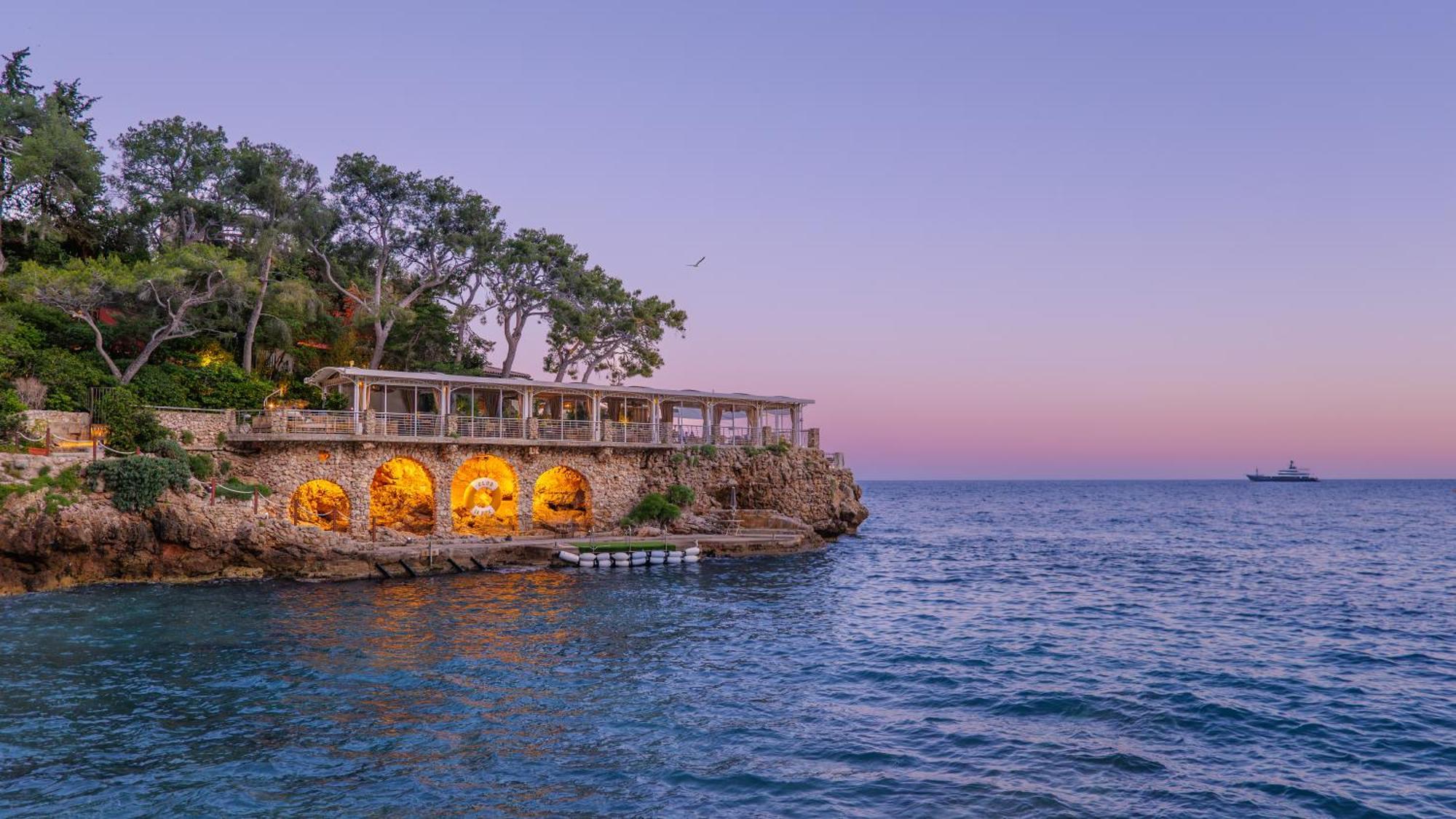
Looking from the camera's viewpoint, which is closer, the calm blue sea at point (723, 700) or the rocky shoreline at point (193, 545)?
the calm blue sea at point (723, 700)

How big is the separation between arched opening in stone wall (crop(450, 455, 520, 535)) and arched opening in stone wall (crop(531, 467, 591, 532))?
131cm

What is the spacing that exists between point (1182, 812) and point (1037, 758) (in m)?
2.37

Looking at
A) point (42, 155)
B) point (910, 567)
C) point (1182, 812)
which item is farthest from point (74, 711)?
point (42, 155)

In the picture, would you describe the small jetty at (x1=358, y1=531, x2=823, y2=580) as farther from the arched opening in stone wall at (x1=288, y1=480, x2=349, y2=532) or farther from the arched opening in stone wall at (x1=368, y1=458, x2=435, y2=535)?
the arched opening in stone wall at (x1=368, y1=458, x2=435, y2=535)

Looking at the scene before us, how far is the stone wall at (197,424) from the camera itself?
31.6 meters

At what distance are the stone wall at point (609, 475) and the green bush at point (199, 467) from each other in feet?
4.14

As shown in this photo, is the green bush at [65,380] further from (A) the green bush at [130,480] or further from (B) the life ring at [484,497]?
(B) the life ring at [484,497]

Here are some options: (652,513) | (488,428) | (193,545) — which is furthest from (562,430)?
(193,545)

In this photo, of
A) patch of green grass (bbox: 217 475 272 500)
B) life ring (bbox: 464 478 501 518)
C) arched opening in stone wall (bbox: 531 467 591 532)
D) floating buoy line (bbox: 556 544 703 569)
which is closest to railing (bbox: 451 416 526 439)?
life ring (bbox: 464 478 501 518)

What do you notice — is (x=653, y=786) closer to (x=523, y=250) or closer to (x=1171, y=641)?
(x=1171, y=641)

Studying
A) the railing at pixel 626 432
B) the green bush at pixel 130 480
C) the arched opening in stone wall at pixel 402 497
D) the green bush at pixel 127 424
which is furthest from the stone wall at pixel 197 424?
the railing at pixel 626 432

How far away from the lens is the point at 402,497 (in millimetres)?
40375

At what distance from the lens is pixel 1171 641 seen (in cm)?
2256

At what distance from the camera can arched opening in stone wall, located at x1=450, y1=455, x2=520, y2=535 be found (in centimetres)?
3881
